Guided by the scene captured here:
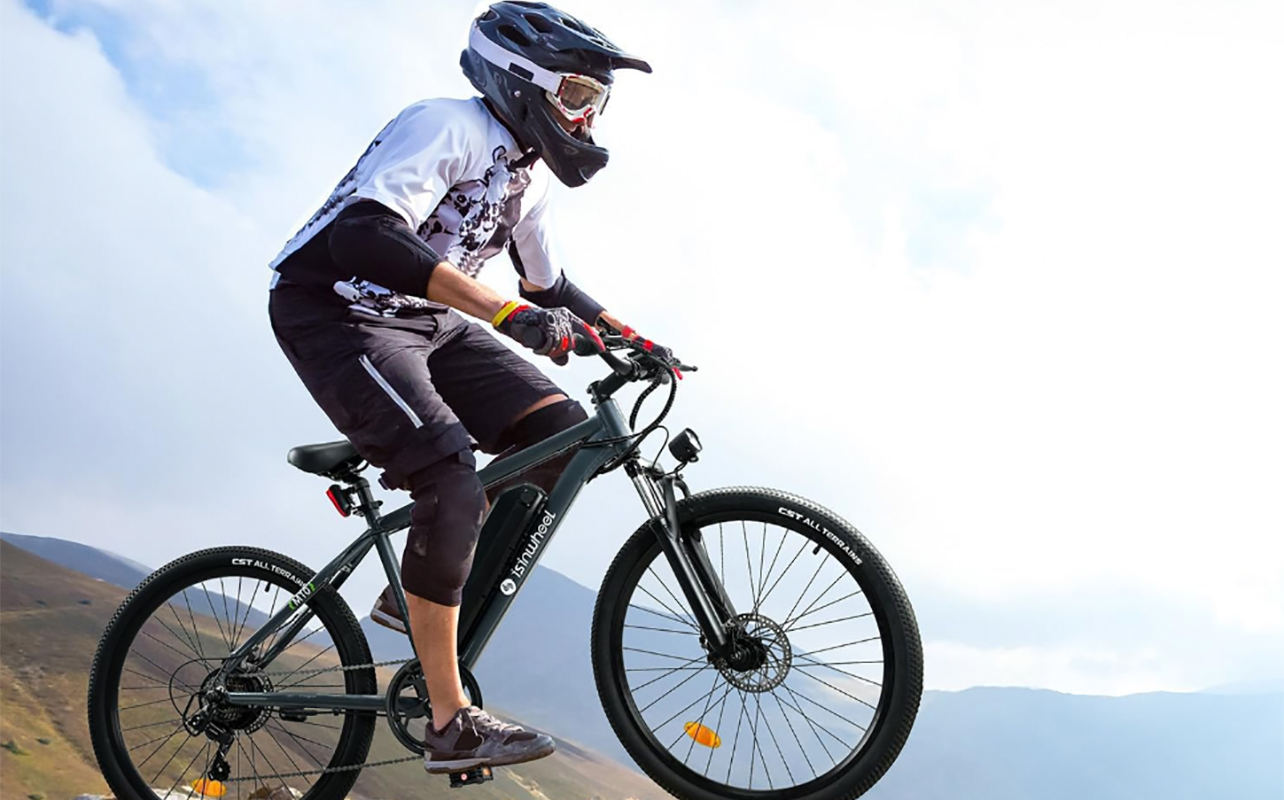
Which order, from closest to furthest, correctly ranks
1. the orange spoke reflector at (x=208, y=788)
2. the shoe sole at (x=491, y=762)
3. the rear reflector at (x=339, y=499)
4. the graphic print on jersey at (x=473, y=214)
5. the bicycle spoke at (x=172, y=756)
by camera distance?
the shoe sole at (x=491, y=762) < the graphic print on jersey at (x=473, y=214) < the rear reflector at (x=339, y=499) < the bicycle spoke at (x=172, y=756) < the orange spoke reflector at (x=208, y=788)

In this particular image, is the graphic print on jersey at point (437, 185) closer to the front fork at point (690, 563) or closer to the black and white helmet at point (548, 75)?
the black and white helmet at point (548, 75)

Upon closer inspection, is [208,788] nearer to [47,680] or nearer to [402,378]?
[402,378]

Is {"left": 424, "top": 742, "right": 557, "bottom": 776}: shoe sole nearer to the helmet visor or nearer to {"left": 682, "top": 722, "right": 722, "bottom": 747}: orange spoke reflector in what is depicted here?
{"left": 682, "top": 722, "right": 722, "bottom": 747}: orange spoke reflector

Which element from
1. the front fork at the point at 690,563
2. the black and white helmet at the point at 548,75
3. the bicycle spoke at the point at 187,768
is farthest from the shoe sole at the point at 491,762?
the black and white helmet at the point at 548,75

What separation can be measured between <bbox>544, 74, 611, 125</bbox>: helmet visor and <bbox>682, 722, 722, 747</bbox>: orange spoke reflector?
8.58 ft

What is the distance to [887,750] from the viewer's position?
4.30 m

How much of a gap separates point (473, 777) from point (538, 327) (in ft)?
5.90

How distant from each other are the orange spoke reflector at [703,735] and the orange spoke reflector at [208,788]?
2369 mm

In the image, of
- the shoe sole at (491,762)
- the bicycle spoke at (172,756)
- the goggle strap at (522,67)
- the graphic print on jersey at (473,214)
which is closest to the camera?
the shoe sole at (491,762)

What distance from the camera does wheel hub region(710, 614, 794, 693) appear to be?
172 inches

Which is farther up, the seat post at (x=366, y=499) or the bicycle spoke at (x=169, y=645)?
the seat post at (x=366, y=499)

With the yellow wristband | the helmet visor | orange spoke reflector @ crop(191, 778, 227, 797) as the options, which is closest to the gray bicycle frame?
orange spoke reflector @ crop(191, 778, 227, 797)

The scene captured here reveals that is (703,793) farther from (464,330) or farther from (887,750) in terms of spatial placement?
(464,330)

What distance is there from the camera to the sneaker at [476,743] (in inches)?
171
